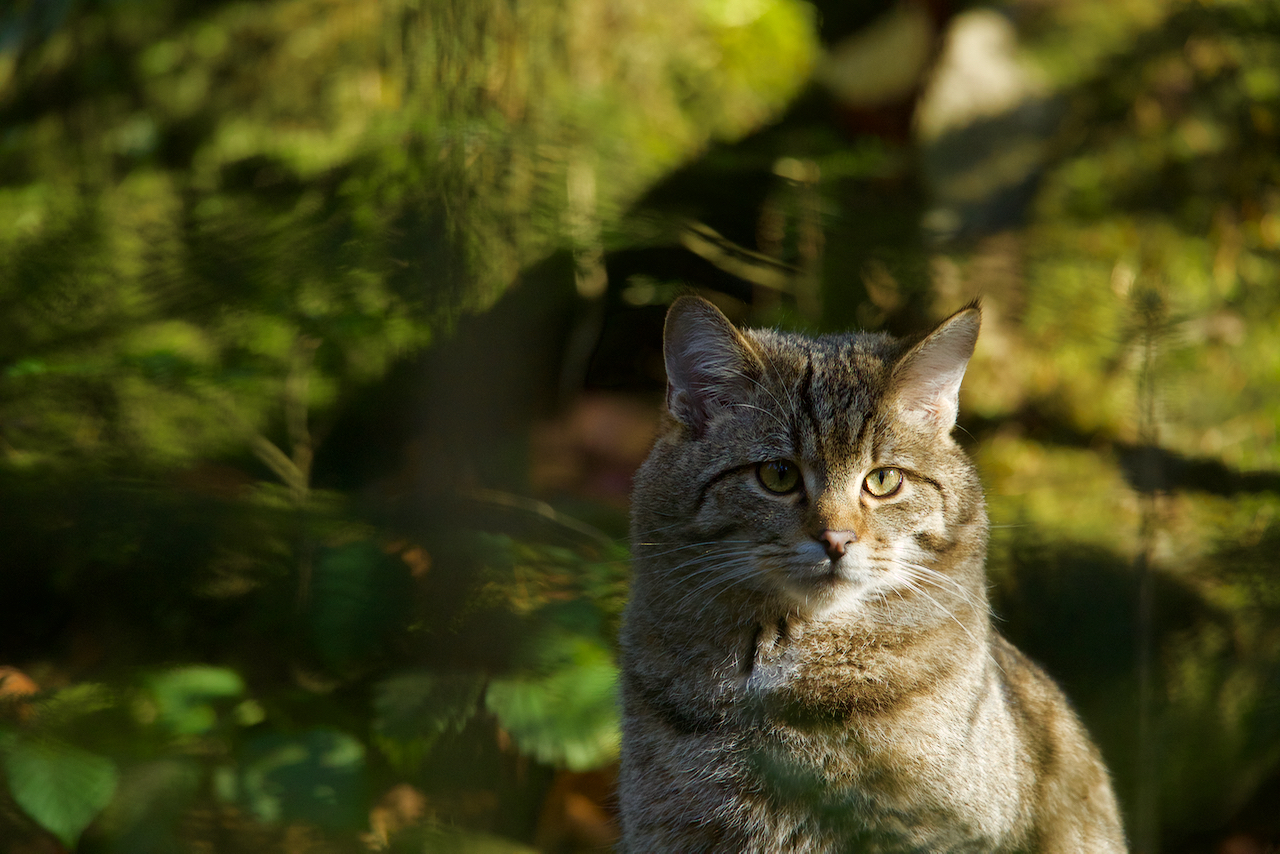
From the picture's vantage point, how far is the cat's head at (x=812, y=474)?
69.5 inches

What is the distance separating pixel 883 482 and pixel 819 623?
0.32 m

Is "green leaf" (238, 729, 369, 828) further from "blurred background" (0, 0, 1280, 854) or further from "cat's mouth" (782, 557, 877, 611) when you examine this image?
"cat's mouth" (782, 557, 877, 611)

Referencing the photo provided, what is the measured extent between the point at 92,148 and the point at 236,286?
1928mm

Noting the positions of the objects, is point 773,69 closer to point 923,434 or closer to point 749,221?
point 749,221

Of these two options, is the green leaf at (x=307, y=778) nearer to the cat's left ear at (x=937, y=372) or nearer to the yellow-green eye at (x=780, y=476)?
the yellow-green eye at (x=780, y=476)

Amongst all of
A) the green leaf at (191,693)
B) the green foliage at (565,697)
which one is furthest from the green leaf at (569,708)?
the green leaf at (191,693)

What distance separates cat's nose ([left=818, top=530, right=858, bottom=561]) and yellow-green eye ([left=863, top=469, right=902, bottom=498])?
0.19 m

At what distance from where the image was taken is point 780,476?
1.86 m

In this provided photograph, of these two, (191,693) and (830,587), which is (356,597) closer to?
(191,693)

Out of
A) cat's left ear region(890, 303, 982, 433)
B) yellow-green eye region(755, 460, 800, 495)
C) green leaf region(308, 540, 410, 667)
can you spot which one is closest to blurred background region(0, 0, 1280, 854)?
green leaf region(308, 540, 410, 667)

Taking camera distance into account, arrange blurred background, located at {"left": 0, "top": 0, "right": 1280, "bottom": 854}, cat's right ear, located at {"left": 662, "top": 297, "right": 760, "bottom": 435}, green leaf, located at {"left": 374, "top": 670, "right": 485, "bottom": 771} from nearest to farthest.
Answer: blurred background, located at {"left": 0, "top": 0, "right": 1280, "bottom": 854} → green leaf, located at {"left": 374, "top": 670, "right": 485, "bottom": 771} → cat's right ear, located at {"left": 662, "top": 297, "right": 760, "bottom": 435}

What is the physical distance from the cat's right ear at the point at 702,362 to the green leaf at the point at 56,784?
1.31 meters

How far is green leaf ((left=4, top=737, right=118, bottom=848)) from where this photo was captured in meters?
1.53

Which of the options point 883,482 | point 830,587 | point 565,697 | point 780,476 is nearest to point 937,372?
point 883,482
